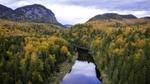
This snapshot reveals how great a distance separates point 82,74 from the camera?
167 m

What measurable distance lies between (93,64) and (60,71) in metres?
48.5

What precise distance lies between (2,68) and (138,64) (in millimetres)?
45877

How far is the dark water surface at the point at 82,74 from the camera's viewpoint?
142 metres

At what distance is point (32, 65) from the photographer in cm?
12125

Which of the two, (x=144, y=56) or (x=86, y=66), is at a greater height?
(x=144, y=56)

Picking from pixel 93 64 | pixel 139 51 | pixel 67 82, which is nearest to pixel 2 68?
pixel 67 82

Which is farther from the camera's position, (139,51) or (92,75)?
(92,75)

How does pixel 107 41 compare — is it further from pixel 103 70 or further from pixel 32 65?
pixel 32 65

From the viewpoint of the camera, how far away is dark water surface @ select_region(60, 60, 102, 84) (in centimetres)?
14225

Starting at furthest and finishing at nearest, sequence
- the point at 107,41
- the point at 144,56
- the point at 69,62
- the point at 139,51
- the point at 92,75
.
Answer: the point at 107,41 < the point at 69,62 < the point at 92,75 < the point at 139,51 < the point at 144,56

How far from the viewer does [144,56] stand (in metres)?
115

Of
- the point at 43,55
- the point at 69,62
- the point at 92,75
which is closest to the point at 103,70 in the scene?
the point at 92,75

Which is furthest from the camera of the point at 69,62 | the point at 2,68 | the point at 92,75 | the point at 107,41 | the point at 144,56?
the point at 107,41

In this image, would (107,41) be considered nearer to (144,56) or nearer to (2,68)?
(144,56)
